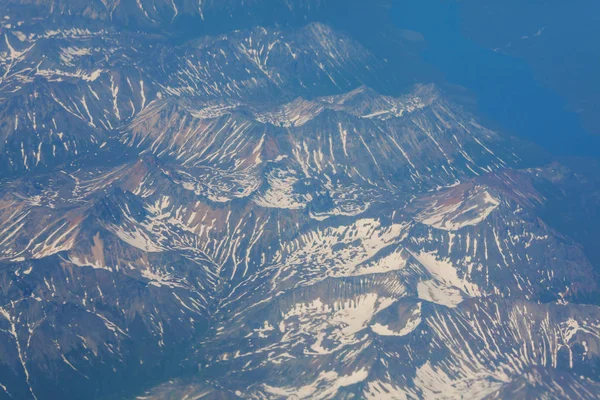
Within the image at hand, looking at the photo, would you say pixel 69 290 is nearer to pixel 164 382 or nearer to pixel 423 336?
pixel 164 382

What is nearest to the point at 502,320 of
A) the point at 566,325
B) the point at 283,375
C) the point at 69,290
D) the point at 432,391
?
the point at 566,325

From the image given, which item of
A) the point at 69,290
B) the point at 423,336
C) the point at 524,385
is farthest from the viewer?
the point at 69,290

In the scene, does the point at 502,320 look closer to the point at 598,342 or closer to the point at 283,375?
the point at 598,342

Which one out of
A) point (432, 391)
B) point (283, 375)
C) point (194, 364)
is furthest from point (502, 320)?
point (194, 364)

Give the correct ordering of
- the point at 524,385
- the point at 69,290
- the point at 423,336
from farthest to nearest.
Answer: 1. the point at 69,290
2. the point at 423,336
3. the point at 524,385

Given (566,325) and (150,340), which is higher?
(566,325)

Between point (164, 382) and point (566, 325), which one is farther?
point (566, 325)

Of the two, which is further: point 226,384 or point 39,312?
point 39,312

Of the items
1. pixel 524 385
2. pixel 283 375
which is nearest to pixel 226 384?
pixel 283 375

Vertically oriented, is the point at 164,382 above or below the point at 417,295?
below
